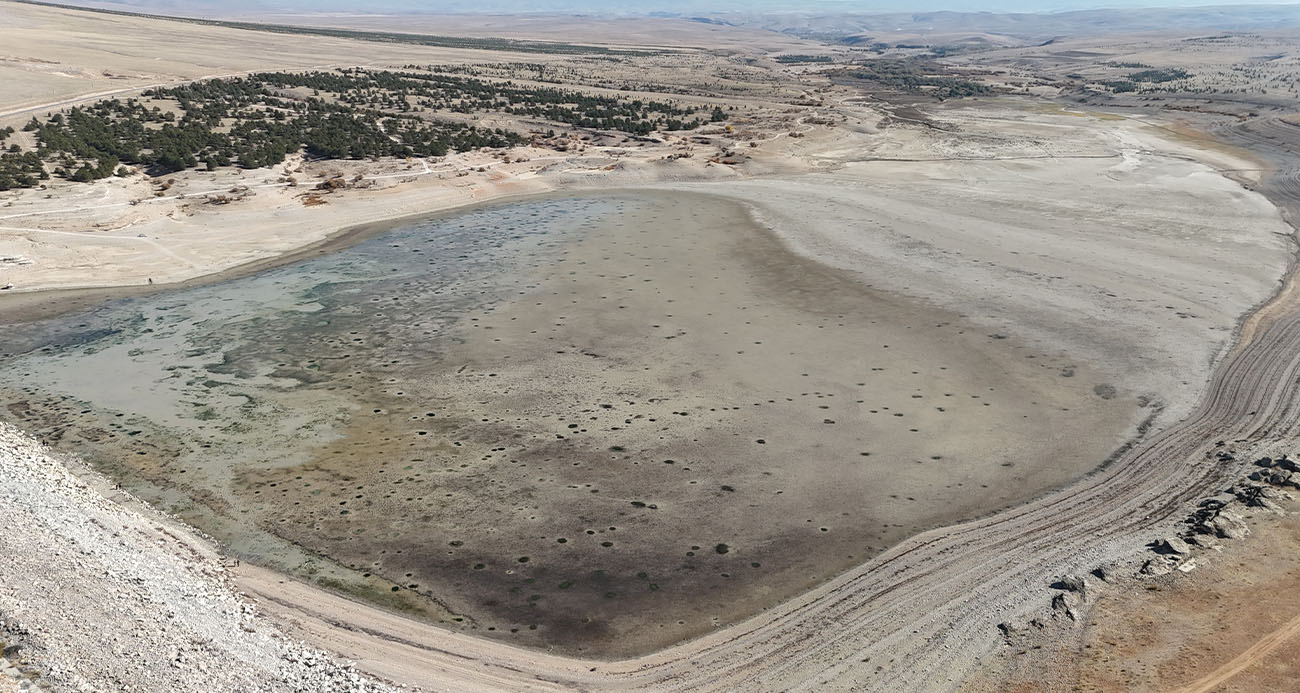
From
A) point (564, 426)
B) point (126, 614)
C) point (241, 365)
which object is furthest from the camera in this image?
point (241, 365)

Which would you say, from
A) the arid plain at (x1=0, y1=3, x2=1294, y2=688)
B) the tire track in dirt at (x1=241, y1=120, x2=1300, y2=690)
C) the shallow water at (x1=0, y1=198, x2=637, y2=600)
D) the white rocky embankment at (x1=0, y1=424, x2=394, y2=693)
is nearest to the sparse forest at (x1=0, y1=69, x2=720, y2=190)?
the arid plain at (x1=0, y1=3, x2=1294, y2=688)

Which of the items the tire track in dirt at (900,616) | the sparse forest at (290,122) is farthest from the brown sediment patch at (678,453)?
the sparse forest at (290,122)

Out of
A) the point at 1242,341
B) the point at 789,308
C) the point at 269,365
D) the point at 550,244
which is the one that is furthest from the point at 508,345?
the point at 1242,341

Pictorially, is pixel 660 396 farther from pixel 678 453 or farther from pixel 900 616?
pixel 900 616

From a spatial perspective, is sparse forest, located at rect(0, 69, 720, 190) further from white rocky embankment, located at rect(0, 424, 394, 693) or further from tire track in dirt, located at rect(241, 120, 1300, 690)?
tire track in dirt, located at rect(241, 120, 1300, 690)

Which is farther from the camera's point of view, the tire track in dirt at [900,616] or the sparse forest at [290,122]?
the sparse forest at [290,122]

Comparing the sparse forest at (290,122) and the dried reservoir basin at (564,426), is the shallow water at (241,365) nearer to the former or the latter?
the dried reservoir basin at (564,426)

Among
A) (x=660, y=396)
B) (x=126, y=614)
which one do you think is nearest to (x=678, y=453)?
(x=660, y=396)
